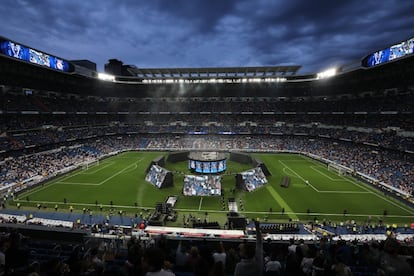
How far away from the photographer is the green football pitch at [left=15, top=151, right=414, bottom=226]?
30.0m

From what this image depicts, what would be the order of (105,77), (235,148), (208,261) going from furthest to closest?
(105,77) < (235,148) < (208,261)

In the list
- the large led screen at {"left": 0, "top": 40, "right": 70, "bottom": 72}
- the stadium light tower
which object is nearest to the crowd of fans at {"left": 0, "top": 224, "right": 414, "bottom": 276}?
the large led screen at {"left": 0, "top": 40, "right": 70, "bottom": 72}

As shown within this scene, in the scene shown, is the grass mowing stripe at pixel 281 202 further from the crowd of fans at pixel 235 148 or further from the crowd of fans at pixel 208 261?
the crowd of fans at pixel 235 148

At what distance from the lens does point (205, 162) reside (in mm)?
44906

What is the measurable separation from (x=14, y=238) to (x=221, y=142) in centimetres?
6984

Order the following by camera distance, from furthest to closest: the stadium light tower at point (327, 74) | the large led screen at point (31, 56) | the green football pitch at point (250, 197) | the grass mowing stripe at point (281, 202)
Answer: the stadium light tower at point (327, 74)
the large led screen at point (31, 56)
the green football pitch at point (250, 197)
the grass mowing stripe at point (281, 202)

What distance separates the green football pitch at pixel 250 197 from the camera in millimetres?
29969

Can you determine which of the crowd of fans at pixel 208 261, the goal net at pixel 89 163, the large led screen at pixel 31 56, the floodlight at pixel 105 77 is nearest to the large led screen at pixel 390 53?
the crowd of fans at pixel 208 261

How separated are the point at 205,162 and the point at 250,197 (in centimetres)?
1264

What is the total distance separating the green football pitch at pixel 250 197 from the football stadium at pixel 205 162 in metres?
0.29

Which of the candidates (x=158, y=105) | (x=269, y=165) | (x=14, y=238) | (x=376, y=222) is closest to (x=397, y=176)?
(x=376, y=222)

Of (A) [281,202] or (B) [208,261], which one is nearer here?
(B) [208,261]

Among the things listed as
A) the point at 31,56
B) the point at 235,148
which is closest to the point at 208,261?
the point at 31,56

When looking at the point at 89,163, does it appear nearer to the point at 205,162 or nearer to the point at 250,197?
the point at 205,162
